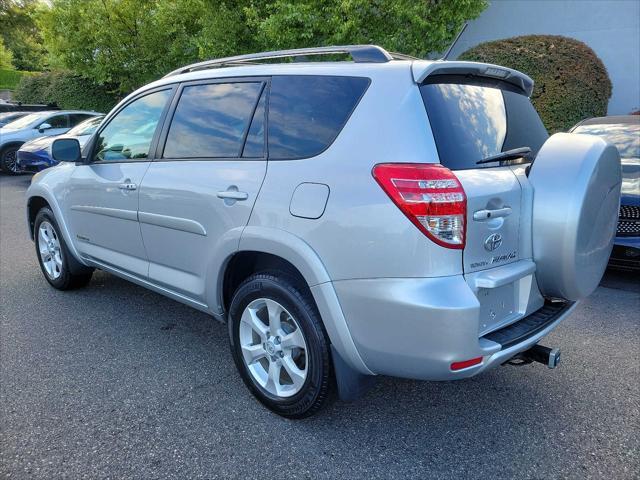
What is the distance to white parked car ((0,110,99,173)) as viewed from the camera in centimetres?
1298

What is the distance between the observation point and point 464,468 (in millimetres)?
2322

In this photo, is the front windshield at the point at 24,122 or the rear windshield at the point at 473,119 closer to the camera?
the rear windshield at the point at 473,119

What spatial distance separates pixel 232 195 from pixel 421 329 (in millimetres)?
1225

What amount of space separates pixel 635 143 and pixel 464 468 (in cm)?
462

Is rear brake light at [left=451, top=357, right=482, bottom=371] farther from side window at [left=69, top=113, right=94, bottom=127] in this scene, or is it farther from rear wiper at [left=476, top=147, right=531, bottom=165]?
side window at [left=69, top=113, right=94, bottom=127]

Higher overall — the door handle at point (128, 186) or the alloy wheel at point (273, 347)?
the door handle at point (128, 186)

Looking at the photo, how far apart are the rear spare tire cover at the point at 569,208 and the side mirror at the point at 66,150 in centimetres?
325

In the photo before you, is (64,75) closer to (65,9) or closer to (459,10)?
(65,9)

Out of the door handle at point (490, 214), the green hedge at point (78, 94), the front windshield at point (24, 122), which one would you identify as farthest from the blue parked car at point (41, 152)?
the door handle at point (490, 214)

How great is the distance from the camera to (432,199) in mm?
2062

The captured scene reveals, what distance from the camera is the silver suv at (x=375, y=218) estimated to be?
6.85 ft

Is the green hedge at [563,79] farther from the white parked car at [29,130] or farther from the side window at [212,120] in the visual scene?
the white parked car at [29,130]

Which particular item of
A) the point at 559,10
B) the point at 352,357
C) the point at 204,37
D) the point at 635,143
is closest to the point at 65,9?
the point at 204,37

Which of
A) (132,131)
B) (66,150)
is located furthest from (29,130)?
(132,131)
